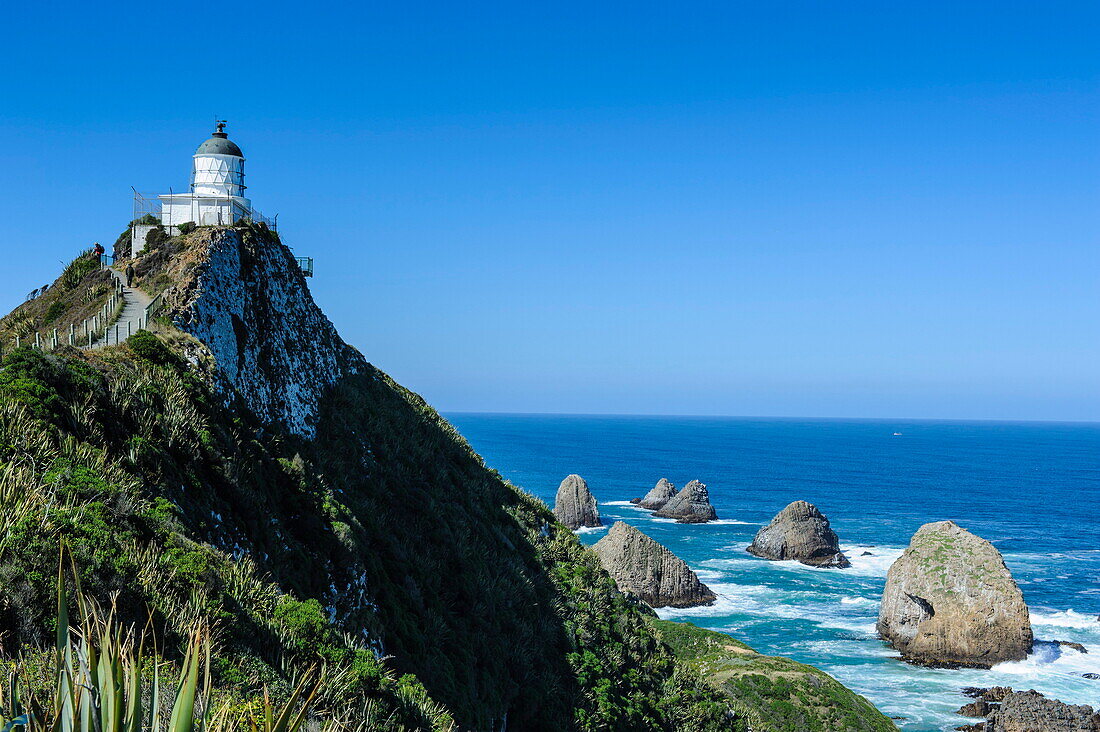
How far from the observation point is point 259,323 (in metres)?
21.2

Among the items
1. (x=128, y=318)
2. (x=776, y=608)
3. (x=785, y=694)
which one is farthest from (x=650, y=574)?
(x=128, y=318)

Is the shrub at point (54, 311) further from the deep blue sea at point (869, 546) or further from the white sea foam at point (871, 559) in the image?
the white sea foam at point (871, 559)

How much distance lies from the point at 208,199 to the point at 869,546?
8119 centimetres

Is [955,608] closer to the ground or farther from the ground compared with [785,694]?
farther from the ground

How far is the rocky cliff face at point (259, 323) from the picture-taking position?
18.3 meters

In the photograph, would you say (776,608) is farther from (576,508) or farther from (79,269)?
(79,269)

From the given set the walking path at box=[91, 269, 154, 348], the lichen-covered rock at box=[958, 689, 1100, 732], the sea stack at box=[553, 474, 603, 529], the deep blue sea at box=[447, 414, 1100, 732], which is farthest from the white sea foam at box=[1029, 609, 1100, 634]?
the walking path at box=[91, 269, 154, 348]

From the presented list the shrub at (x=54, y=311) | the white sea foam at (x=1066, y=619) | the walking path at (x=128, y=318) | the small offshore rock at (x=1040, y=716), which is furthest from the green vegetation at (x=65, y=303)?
the white sea foam at (x=1066, y=619)

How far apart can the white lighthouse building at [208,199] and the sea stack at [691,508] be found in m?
83.6

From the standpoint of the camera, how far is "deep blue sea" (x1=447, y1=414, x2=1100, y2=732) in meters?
48.9

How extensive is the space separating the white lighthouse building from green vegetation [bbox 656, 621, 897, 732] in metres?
25.5

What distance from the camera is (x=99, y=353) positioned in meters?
14.6

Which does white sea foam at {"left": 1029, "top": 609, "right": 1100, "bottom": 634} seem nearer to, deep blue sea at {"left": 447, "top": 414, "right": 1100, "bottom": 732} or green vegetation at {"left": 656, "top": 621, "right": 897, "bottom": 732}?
deep blue sea at {"left": 447, "top": 414, "right": 1100, "bottom": 732}

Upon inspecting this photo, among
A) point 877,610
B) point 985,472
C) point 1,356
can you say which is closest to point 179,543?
point 1,356
